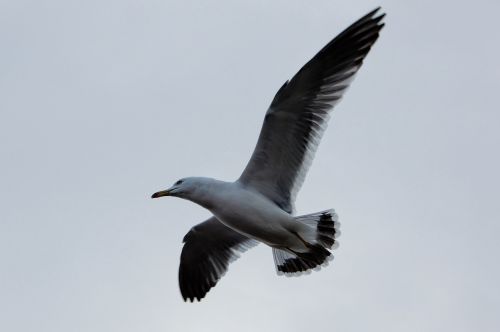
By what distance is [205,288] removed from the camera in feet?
42.7

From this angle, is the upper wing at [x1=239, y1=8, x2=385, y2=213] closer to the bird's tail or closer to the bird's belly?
the bird's belly

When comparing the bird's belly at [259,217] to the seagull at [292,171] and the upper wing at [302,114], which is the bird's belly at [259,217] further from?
the upper wing at [302,114]

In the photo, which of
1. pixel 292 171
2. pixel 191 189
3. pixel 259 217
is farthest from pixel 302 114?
pixel 191 189

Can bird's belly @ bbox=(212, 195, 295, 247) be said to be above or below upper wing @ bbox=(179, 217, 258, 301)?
below

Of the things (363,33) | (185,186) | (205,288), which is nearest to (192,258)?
(205,288)

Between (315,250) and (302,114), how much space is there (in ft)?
5.16

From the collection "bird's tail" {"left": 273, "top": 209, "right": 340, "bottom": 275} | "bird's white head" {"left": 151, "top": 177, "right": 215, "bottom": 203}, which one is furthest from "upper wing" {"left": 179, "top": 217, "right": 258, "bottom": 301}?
"bird's white head" {"left": 151, "top": 177, "right": 215, "bottom": 203}

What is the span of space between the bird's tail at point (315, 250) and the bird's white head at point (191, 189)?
106cm

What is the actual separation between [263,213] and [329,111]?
1276 millimetres

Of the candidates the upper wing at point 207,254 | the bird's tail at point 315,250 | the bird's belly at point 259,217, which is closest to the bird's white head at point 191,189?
the bird's belly at point 259,217

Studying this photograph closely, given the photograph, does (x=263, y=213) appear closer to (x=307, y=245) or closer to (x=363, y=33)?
(x=307, y=245)

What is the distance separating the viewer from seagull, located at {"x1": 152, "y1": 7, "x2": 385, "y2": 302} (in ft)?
34.0

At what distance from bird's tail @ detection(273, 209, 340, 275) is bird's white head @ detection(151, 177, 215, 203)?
106 cm

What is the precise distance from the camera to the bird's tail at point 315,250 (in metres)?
11.0
